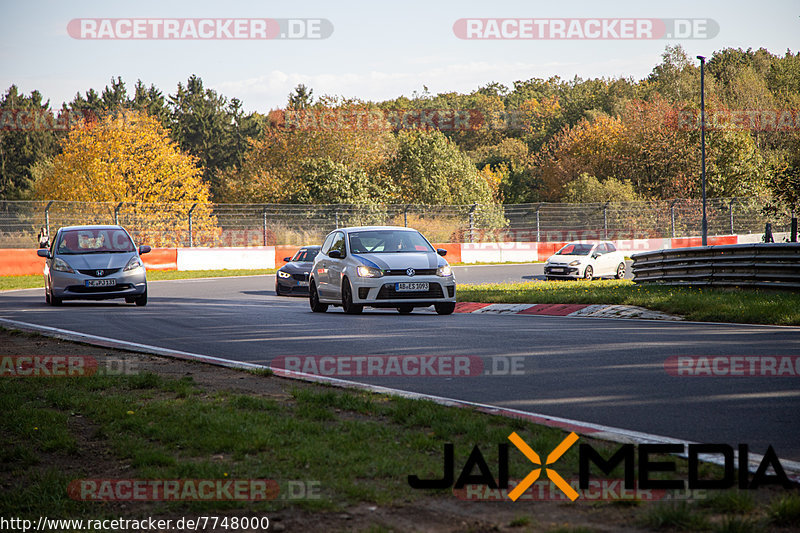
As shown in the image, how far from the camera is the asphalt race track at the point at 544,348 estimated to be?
618 cm

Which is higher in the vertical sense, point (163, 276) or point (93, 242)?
point (93, 242)

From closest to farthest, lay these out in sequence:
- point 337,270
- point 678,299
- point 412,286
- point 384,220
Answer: point 678,299, point 412,286, point 337,270, point 384,220

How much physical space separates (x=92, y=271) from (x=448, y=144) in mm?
51821

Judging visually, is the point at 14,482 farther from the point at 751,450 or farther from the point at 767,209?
the point at 767,209

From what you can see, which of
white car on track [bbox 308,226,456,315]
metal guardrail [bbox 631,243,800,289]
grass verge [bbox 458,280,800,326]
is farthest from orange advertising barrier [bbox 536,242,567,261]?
white car on track [bbox 308,226,456,315]

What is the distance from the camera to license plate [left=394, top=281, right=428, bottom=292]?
1477 cm

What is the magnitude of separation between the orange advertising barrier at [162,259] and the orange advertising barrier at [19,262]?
162 inches

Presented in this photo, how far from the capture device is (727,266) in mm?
16625

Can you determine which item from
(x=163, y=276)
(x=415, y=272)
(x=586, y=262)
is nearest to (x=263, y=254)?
(x=163, y=276)

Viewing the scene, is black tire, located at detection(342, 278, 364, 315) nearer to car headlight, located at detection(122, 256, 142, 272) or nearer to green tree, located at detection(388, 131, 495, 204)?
car headlight, located at detection(122, 256, 142, 272)

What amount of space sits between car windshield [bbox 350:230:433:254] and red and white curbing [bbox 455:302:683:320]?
68.6 inches

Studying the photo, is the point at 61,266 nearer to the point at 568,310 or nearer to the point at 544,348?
the point at 568,310

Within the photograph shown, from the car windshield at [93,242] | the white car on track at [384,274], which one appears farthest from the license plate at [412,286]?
the car windshield at [93,242]

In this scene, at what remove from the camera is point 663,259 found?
18.8 metres
